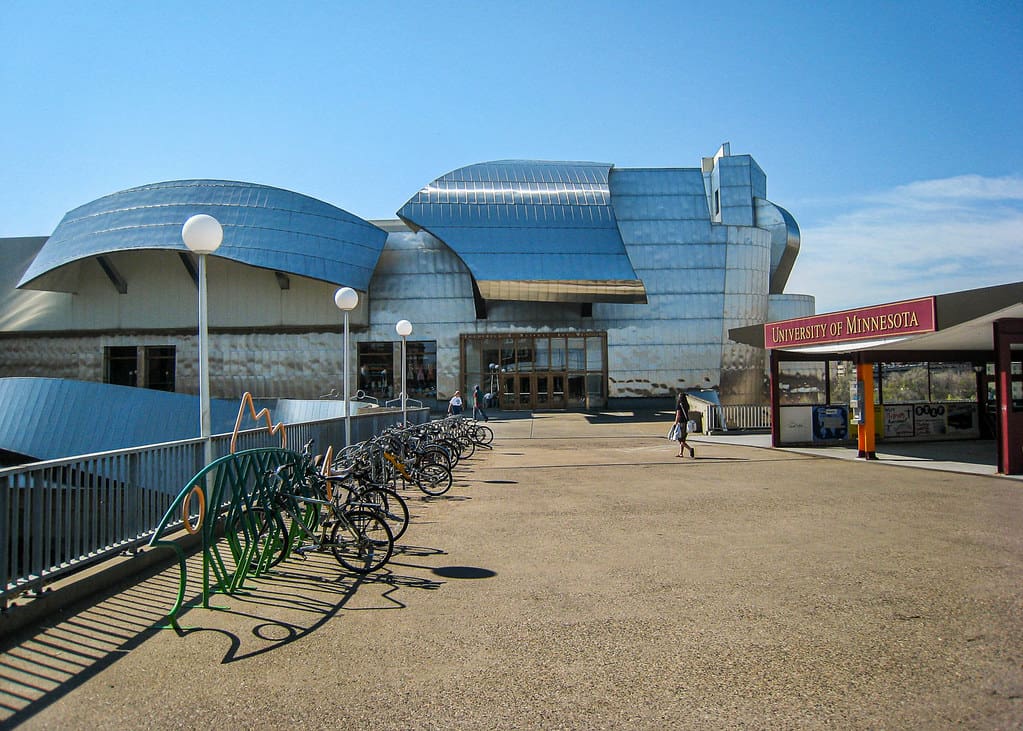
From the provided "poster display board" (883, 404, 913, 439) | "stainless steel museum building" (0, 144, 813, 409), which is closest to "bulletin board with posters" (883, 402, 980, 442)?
"poster display board" (883, 404, 913, 439)

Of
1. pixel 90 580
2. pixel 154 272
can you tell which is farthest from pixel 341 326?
pixel 90 580

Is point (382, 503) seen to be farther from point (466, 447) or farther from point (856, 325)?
point (856, 325)

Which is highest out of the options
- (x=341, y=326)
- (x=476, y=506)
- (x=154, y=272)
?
(x=154, y=272)

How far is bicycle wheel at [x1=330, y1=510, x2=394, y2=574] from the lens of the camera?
23.0 ft

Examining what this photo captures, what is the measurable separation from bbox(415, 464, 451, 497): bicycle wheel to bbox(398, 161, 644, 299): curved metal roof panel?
87.5ft

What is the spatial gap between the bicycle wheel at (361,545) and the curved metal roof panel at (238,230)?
107 feet

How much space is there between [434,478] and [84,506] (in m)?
6.23

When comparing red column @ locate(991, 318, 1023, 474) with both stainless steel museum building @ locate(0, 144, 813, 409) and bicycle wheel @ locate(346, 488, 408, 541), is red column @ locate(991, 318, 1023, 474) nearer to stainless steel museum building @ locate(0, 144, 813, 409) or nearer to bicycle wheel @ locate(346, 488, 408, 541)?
bicycle wheel @ locate(346, 488, 408, 541)

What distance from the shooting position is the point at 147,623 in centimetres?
537

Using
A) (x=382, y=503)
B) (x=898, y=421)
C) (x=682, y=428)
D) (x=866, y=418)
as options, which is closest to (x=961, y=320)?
(x=866, y=418)

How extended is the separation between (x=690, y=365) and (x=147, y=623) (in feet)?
126

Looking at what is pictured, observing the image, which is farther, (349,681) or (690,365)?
(690,365)

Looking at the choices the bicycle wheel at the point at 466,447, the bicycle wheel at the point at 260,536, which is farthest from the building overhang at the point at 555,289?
the bicycle wheel at the point at 260,536

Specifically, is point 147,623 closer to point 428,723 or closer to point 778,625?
point 428,723
